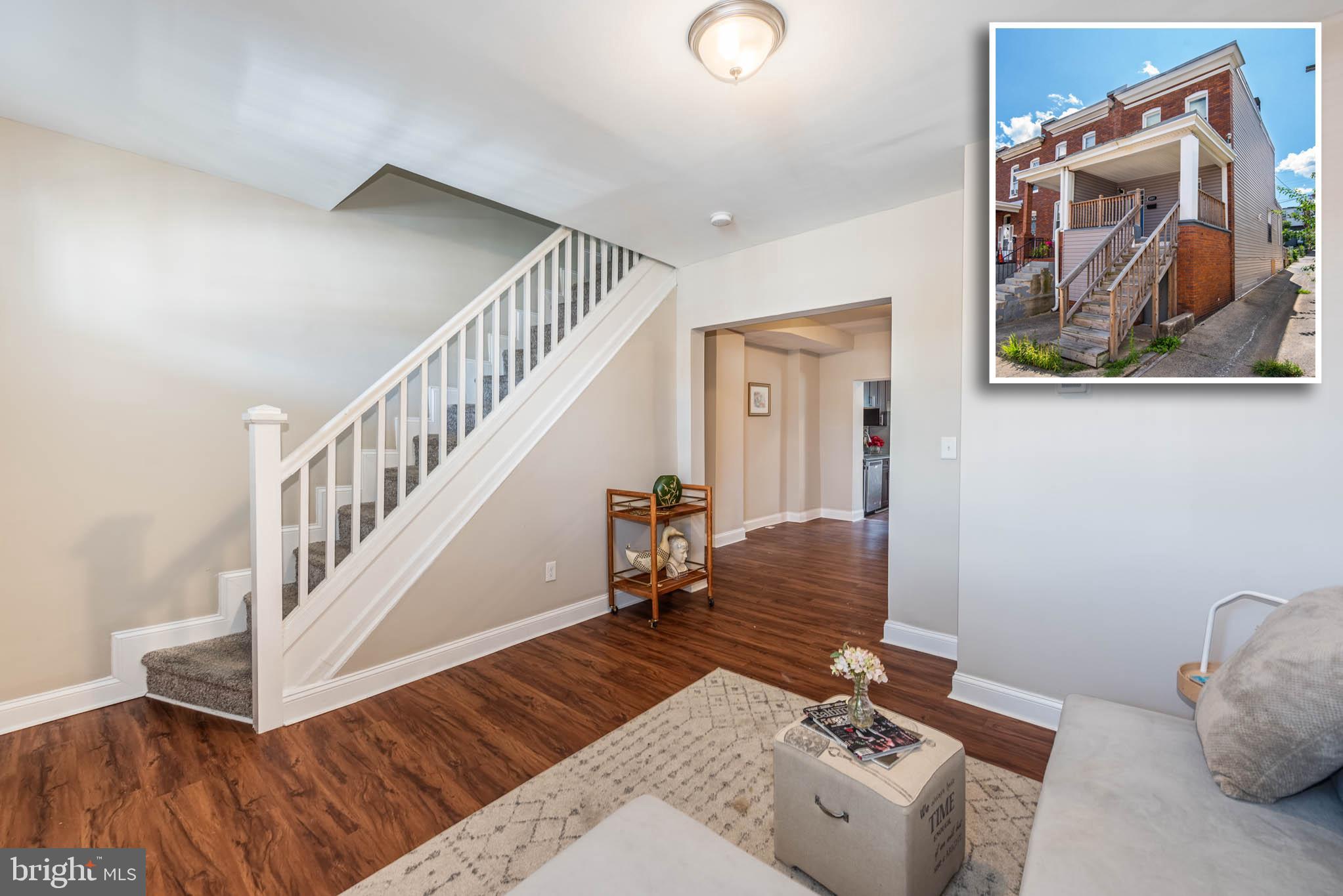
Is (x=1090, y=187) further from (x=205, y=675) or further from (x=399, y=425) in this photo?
(x=205, y=675)

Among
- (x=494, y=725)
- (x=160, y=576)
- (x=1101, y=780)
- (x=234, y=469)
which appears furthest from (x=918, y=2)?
(x=160, y=576)

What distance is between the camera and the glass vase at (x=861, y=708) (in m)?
1.48

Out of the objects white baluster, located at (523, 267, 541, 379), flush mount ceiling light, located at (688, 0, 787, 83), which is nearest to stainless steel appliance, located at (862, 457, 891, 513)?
white baluster, located at (523, 267, 541, 379)

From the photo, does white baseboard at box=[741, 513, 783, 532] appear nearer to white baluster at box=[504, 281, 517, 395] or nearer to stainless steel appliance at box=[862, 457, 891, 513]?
stainless steel appliance at box=[862, 457, 891, 513]

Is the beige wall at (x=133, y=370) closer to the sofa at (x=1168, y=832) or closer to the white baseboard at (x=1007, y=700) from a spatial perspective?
the sofa at (x=1168, y=832)

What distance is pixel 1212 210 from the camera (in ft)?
5.77

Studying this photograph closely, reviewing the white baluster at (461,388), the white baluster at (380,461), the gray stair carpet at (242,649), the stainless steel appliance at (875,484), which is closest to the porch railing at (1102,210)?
the gray stair carpet at (242,649)

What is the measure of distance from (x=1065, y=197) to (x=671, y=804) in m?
2.49

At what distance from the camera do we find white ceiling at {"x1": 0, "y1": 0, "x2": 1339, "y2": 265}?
5.40ft

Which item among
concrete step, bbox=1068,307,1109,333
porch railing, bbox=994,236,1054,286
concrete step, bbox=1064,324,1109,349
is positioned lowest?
concrete step, bbox=1064,324,1109,349

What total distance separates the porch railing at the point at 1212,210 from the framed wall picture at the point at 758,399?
455 cm

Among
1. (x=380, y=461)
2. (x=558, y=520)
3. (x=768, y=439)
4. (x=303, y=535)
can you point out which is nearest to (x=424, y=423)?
(x=380, y=461)

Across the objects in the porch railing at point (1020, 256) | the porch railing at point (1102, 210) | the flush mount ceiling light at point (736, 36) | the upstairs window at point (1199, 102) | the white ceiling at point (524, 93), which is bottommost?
the porch railing at point (1020, 256)

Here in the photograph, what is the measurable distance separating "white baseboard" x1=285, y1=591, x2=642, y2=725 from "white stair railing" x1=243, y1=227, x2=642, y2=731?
0.39 feet
